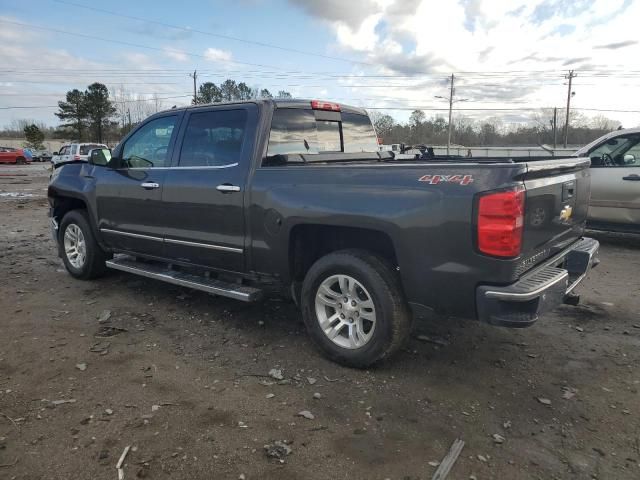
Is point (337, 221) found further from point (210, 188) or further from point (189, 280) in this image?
point (189, 280)

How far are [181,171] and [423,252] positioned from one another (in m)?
2.50

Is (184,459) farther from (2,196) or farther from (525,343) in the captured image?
(2,196)

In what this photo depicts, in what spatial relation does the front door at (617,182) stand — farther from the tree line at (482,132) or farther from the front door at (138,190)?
the tree line at (482,132)

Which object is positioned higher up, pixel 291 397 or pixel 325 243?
pixel 325 243

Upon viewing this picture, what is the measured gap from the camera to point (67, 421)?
9.80 feet

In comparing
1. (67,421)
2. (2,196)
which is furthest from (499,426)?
(2,196)

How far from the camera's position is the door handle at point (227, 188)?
13.4 feet

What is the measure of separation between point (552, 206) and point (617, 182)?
16.7 ft

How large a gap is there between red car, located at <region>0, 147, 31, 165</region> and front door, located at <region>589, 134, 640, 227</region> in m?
47.9

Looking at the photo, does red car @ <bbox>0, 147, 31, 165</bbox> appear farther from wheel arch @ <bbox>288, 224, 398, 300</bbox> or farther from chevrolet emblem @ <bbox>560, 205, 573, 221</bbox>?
chevrolet emblem @ <bbox>560, 205, 573, 221</bbox>

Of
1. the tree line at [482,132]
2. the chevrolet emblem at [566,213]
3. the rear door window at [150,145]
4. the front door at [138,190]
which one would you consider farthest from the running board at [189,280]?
the tree line at [482,132]

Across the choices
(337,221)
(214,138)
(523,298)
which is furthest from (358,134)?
(523,298)

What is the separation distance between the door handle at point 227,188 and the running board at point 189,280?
831mm

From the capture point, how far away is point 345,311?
368 centimetres
